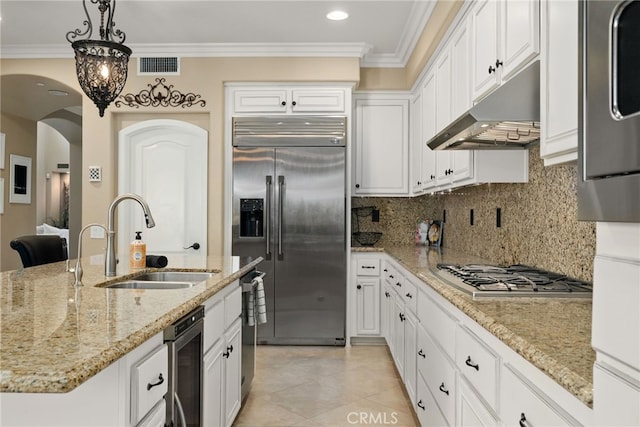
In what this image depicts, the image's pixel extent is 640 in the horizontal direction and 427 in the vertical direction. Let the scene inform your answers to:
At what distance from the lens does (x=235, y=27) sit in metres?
4.06

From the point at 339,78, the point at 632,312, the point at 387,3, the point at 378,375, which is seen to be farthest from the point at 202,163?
the point at 632,312

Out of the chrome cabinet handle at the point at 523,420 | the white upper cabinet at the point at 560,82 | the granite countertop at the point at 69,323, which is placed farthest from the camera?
the white upper cabinet at the point at 560,82

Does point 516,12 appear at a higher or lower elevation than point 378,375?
higher

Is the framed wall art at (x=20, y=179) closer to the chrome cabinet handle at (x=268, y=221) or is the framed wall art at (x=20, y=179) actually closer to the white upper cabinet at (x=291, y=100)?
the white upper cabinet at (x=291, y=100)

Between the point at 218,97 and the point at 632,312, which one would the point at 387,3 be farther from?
the point at 632,312

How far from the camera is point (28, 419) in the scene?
1143 mm

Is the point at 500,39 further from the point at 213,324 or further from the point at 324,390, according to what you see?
the point at 324,390

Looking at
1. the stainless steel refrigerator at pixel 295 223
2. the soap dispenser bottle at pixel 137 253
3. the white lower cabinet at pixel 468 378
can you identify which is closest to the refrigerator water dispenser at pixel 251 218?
the stainless steel refrigerator at pixel 295 223

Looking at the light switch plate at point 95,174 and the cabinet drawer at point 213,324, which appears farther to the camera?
the light switch plate at point 95,174

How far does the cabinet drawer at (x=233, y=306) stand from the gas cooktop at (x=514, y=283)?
1080 mm

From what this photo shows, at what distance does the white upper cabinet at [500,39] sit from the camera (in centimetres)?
A: 192

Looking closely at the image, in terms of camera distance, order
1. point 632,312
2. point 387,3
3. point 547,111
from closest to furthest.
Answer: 1. point 632,312
2. point 547,111
3. point 387,3

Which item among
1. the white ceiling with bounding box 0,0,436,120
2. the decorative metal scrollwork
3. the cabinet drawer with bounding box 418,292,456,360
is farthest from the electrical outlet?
the cabinet drawer with bounding box 418,292,456,360

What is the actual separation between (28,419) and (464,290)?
5.02ft
